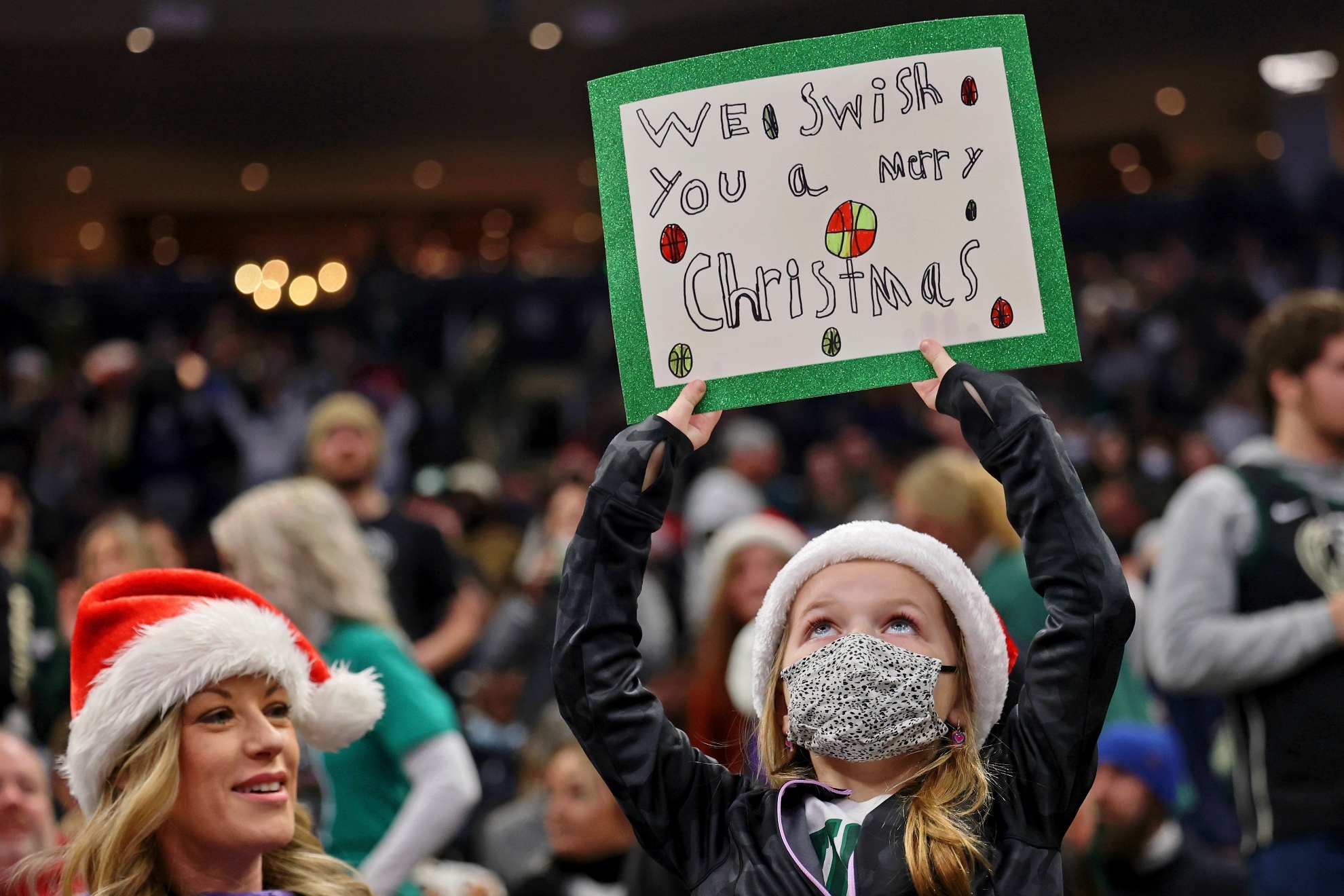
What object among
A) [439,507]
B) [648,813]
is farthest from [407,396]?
[648,813]

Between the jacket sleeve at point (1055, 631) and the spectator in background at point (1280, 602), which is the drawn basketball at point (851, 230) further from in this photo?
the spectator in background at point (1280, 602)

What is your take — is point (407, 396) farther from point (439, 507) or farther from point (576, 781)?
point (576, 781)

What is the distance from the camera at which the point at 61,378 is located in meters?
11.4

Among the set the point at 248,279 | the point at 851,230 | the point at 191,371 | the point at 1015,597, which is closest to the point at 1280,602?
the point at 1015,597

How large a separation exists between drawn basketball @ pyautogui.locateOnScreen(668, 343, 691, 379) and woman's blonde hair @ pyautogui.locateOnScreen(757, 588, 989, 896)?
0.43m

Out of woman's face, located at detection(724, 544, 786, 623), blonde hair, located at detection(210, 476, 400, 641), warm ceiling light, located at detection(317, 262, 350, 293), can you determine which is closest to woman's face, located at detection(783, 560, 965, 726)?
blonde hair, located at detection(210, 476, 400, 641)

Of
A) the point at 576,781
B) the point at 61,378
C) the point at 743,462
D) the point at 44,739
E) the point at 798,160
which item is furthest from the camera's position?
the point at 61,378

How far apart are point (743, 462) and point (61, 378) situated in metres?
5.71

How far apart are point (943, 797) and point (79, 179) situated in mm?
19459

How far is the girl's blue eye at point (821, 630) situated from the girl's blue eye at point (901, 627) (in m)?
0.08

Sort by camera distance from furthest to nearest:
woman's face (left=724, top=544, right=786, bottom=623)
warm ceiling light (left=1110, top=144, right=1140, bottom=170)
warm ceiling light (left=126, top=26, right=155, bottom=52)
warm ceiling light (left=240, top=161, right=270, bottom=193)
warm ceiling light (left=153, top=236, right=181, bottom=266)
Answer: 1. warm ceiling light (left=153, top=236, right=181, bottom=266)
2. warm ceiling light (left=240, top=161, right=270, bottom=193)
3. warm ceiling light (left=1110, top=144, right=1140, bottom=170)
4. warm ceiling light (left=126, top=26, right=155, bottom=52)
5. woman's face (left=724, top=544, right=786, bottom=623)

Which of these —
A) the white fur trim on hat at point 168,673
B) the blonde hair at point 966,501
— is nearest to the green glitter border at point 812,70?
the white fur trim on hat at point 168,673

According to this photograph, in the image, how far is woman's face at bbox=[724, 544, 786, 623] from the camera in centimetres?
451

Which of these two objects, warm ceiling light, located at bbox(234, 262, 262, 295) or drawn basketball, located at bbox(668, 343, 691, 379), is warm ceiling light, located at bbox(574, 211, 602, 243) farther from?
drawn basketball, located at bbox(668, 343, 691, 379)
